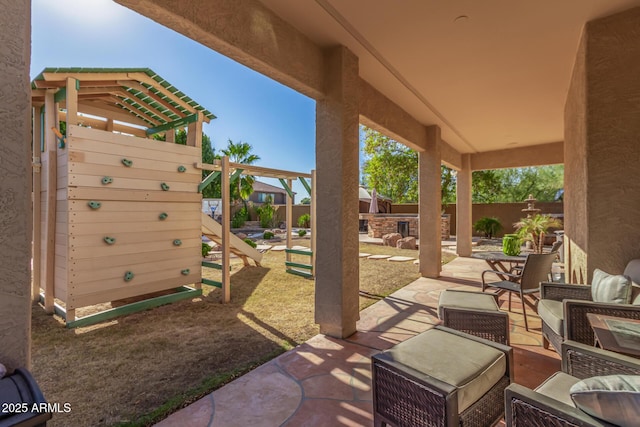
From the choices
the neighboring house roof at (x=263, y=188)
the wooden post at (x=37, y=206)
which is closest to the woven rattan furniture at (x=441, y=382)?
the wooden post at (x=37, y=206)

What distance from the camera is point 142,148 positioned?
4.38 meters

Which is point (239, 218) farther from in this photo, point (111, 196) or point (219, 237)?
point (111, 196)

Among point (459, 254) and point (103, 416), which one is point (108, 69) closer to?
point (103, 416)

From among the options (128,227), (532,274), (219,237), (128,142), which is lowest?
(532,274)

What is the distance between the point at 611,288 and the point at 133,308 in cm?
528

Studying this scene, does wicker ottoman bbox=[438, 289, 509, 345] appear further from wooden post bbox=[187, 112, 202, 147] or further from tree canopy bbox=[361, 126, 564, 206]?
tree canopy bbox=[361, 126, 564, 206]

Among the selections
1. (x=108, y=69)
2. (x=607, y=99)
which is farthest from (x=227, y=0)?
(x=607, y=99)

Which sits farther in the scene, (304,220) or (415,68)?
(304,220)

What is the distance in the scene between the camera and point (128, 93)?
4.61 metres

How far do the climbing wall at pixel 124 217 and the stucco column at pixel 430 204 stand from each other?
14.4 ft

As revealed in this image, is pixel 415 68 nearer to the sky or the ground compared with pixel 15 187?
nearer to the sky

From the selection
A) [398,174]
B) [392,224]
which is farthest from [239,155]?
[392,224]

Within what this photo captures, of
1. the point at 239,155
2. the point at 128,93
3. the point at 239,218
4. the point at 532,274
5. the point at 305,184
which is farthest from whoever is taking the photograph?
the point at 239,155

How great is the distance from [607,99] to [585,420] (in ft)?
9.52
